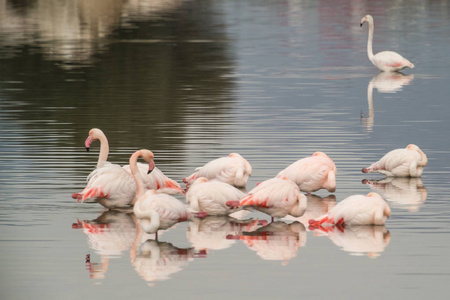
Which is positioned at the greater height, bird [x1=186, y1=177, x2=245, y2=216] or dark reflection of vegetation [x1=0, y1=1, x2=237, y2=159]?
bird [x1=186, y1=177, x2=245, y2=216]

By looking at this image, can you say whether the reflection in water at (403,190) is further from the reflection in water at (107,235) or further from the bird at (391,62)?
the bird at (391,62)

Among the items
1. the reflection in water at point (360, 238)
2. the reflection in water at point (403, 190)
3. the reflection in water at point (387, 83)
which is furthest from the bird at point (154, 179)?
the reflection in water at point (387, 83)

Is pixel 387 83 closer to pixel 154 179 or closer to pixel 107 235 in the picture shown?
pixel 154 179

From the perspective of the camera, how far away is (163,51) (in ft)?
105

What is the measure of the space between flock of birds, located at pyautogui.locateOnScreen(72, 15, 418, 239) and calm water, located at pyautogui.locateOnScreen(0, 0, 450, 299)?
19cm

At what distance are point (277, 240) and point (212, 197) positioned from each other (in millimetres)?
1108

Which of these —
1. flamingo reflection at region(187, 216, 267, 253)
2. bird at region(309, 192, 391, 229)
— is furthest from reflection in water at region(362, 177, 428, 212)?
flamingo reflection at region(187, 216, 267, 253)

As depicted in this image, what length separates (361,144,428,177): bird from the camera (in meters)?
13.4

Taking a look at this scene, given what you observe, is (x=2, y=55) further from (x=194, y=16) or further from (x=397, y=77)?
(x=194, y=16)

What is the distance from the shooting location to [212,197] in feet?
36.2

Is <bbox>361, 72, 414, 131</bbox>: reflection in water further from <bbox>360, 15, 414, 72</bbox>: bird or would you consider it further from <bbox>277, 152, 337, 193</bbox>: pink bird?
<bbox>277, 152, 337, 193</bbox>: pink bird

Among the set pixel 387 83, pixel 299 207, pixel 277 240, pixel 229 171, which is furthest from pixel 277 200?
pixel 387 83

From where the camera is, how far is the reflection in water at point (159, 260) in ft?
29.0

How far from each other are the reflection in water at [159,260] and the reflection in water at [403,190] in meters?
3.03
